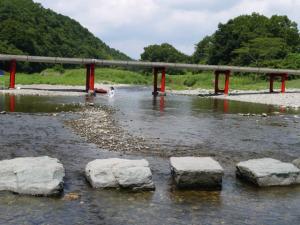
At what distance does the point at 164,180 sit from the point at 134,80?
96.6 metres

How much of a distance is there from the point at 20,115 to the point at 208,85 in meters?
65.3

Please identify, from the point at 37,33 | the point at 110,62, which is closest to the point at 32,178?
the point at 110,62

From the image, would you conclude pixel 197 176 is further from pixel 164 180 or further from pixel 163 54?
pixel 163 54

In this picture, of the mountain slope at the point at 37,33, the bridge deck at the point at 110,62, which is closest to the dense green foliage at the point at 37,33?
the mountain slope at the point at 37,33

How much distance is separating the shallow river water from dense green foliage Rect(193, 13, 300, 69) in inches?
2754

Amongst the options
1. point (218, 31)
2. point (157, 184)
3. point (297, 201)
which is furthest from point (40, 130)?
point (218, 31)

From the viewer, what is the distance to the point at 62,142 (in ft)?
62.5

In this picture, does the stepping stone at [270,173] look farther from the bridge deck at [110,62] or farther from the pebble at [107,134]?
the bridge deck at [110,62]

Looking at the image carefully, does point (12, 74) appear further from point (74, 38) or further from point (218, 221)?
point (74, 38)

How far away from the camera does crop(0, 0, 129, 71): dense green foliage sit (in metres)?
110

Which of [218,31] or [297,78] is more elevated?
[218,31]

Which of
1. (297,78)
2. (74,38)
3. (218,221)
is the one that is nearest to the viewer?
(218,221)

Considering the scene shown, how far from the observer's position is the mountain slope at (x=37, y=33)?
109875 millimetres

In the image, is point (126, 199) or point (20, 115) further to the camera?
point (20, 115)
